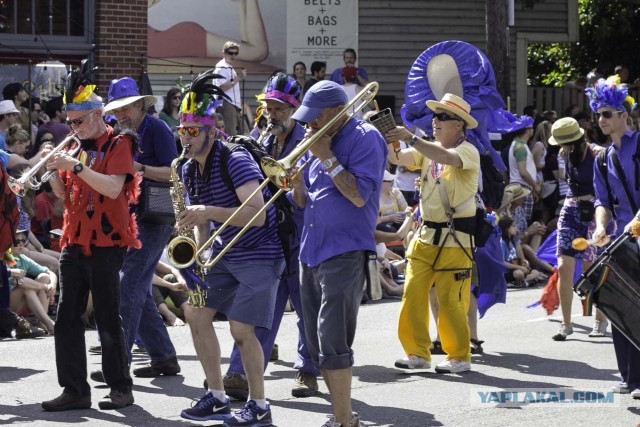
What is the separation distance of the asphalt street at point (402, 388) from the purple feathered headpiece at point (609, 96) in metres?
1.97

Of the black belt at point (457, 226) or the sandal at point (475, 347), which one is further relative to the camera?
the sandal at point (475, 347)

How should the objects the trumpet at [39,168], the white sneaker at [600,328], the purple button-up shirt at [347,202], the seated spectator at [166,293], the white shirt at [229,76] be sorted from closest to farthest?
1. the purple button-up shirt at [347,202]
2. the trumpet at [39,168]
3. the white sneaker at [600,328]
4. the seated spectator at [166,293]
5. the white shirt at [229,76]

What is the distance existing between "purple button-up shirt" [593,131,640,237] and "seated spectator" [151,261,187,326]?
4454mm

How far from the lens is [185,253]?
23.0ft

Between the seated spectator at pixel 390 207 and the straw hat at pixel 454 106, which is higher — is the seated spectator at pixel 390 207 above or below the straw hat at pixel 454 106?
below

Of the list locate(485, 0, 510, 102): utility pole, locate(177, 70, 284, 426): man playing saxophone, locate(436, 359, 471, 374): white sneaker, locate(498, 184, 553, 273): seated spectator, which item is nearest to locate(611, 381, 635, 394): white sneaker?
locate(436, 359, 471, 374): white sneaker

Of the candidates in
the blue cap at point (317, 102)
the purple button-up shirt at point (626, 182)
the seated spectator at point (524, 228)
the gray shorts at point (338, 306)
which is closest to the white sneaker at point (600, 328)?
the purple button-up shirt at point (626, 182)

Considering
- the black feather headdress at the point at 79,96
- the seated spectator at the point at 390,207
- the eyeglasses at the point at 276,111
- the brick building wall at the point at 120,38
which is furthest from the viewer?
the brick building wall at the point at 120,38

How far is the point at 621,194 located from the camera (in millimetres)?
8547

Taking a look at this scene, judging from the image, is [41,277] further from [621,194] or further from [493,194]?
[621,194]

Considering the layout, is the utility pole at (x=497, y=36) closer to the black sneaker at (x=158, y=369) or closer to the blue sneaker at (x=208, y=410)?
the black sneaker at (x=158, y=369)

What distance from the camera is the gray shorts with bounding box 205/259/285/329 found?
23.2 ft

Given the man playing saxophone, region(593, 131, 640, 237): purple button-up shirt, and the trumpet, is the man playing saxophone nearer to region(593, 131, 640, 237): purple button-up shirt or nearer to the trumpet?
the trumpet

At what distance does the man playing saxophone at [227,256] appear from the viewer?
7.08 meters
